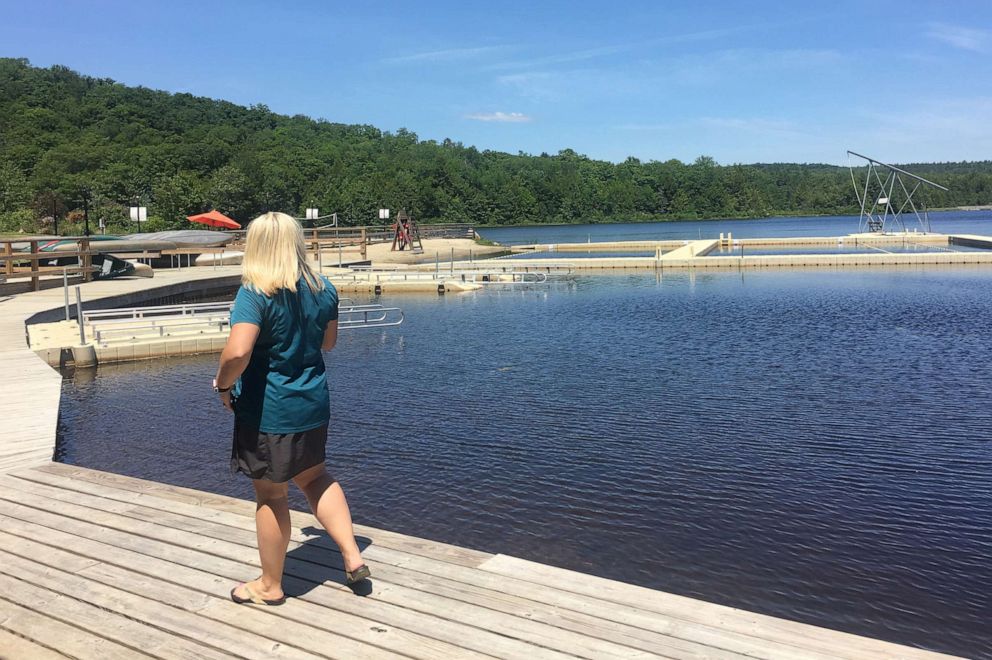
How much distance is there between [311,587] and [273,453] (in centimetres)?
91

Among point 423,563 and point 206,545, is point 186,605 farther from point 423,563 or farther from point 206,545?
point 423,563

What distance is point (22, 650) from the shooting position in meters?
3.80

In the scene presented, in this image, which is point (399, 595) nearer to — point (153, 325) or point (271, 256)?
point (271, 256)

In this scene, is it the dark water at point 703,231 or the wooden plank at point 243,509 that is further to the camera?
the dark water at point 703,231

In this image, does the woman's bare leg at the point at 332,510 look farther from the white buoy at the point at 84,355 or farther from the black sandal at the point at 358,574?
the white buoy at the point at 84,355

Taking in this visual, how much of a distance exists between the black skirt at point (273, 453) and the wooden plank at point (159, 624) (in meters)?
0.75

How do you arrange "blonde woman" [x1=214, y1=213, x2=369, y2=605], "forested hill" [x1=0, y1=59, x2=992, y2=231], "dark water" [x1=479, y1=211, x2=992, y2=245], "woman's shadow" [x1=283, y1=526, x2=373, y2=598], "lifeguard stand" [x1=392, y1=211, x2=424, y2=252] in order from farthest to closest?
"dark water" [x1=479, y1=211, x2=992, y2=245]
"forested hill" [x1=0, y1=59, x2=992, y2=231]
"lifeguard stand" [x1=392, y1=211, x2=424, y2=252]
"woman's shadow" [x1=283, y1=526, x2=373, y2=598]
"blonde woman" [x1=214, y1=213, x2=369, y2=605]

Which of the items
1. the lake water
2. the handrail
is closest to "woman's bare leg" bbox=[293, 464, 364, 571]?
the lake water

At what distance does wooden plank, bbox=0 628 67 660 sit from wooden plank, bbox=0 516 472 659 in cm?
60

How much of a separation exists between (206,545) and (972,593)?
576 centimetres

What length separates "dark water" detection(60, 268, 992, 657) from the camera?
6949 mm

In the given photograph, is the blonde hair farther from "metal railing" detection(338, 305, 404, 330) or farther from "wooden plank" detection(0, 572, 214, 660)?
"metal railing" detection(338, 305, 404, 330)

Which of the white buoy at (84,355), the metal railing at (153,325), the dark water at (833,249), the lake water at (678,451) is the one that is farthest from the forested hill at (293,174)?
the lake water at (678,451)

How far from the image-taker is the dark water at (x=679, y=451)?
6949 mm
